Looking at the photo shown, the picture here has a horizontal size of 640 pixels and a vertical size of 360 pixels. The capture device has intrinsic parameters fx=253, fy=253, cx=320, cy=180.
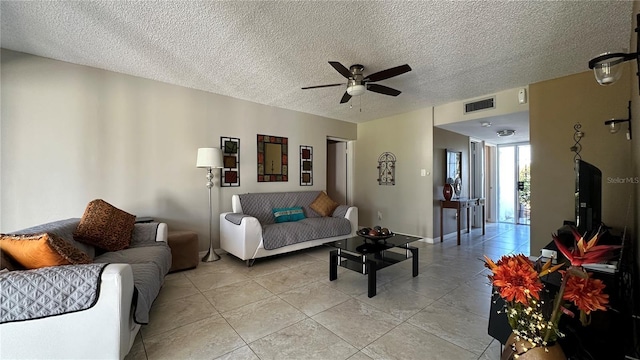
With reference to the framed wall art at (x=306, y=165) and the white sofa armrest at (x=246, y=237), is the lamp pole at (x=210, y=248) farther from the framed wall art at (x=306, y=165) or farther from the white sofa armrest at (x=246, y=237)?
the framed wall art at (x=306, y=165)

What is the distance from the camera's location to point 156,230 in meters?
2.80

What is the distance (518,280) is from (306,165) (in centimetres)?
418

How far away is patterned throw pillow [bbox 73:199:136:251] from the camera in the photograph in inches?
89.4

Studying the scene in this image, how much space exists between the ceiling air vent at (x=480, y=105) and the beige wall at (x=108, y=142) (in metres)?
3.39

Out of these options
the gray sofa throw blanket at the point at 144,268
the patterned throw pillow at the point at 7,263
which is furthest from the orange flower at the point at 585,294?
the patterned throw pillow at the point at 7,263

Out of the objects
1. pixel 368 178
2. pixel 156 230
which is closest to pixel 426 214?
pixel 368 178

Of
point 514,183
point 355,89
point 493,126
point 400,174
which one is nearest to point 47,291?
point 355,89

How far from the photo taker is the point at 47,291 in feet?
4.20

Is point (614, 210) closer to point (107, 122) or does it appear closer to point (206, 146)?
point (206, 146)

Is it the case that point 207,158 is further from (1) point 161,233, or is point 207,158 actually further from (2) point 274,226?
(2) point 274,226

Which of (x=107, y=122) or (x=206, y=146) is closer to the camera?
(x=107, y=122)

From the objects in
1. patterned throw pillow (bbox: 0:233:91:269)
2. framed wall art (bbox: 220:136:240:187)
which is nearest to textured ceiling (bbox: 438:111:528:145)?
framed wall art (bbox: 220:136:240:187)

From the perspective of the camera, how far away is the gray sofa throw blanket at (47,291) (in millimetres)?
1237

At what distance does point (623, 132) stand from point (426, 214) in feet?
8.25
